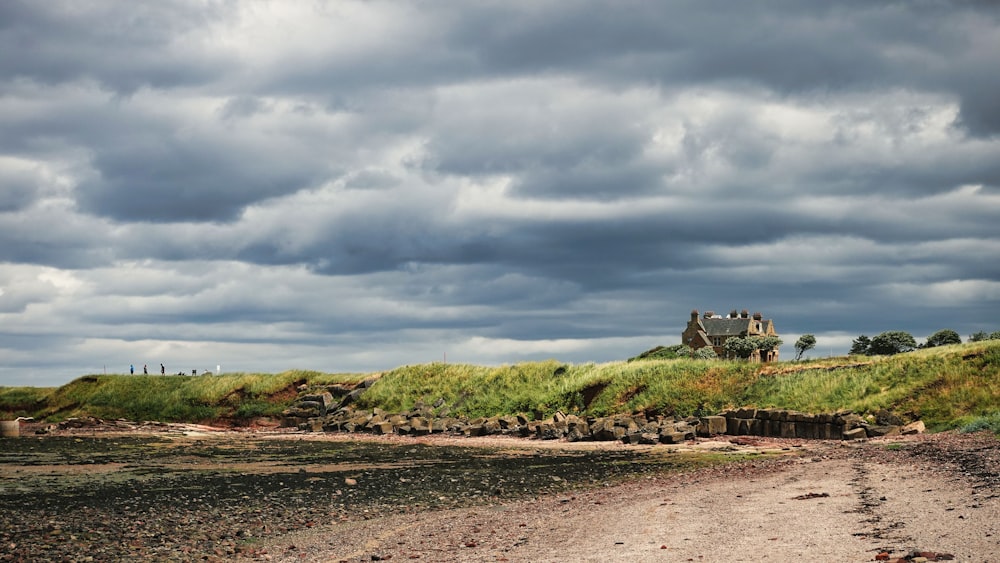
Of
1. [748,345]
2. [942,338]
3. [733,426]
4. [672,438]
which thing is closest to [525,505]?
[672,438]

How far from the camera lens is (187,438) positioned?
48.5m

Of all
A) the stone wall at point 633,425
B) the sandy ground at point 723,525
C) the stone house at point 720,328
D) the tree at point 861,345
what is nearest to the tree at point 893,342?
the tree at point 861,345

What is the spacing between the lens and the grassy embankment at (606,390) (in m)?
38.1

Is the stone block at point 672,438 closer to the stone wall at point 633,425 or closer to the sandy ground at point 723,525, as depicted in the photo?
the stone wall at point 633,425

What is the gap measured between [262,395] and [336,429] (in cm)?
1568

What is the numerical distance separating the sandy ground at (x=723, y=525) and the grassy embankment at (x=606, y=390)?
12.9 meters

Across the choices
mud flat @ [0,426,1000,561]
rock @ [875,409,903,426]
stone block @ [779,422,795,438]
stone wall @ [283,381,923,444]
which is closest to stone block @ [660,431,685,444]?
stone wall @ [283,381,923,444]

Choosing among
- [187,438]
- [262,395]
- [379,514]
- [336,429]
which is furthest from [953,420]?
[262,395]

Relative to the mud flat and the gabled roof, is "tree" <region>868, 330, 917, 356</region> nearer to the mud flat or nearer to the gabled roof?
the gabled roof

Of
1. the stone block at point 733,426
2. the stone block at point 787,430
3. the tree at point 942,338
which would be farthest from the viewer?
the tree at point 942,338

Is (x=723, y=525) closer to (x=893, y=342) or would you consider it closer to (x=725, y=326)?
(x=893, y=342)

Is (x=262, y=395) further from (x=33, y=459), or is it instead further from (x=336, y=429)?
(x=33, y=459)

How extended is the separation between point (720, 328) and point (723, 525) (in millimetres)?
115852

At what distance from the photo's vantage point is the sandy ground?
12.9 m
